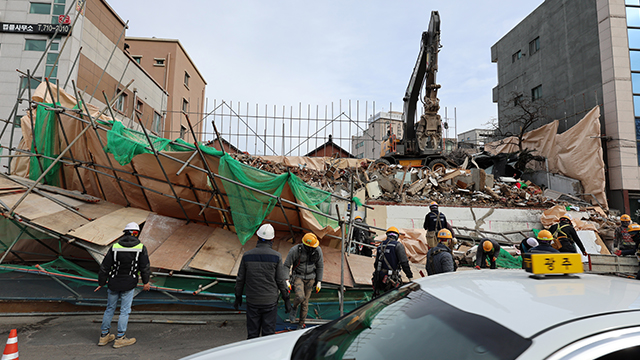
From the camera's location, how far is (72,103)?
8.30 m

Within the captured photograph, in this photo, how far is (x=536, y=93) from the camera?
25609mm

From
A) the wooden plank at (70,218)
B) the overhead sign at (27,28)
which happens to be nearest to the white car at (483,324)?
the wooden plank at (70,218)

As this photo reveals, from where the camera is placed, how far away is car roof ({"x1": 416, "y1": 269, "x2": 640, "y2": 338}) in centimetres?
142

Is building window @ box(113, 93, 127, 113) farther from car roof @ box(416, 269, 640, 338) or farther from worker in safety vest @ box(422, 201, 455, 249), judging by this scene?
car roof @ box(416, 269, 640, 338)

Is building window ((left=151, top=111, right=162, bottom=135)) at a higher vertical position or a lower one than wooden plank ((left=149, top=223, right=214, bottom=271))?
higher

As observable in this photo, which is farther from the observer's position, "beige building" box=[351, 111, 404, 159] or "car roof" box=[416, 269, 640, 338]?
"beige building" box=[351, 111, 404, 159]

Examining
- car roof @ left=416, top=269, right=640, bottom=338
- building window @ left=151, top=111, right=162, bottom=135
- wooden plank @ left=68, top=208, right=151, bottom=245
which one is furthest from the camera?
building window @ left=151, top=111, right=162, bottom=135

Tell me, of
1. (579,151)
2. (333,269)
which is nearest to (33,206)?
(333,269)

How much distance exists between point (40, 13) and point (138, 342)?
19035 mm

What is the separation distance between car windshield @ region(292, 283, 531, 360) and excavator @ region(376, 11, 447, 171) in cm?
1610

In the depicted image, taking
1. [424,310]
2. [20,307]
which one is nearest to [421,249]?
[424,310]

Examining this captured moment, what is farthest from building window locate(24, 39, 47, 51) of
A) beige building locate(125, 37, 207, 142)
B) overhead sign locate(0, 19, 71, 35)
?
beige building locate(125, 37, 207, 142)

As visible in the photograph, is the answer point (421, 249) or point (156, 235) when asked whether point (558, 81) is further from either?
point (156, 235)

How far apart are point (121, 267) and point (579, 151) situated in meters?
23.6
